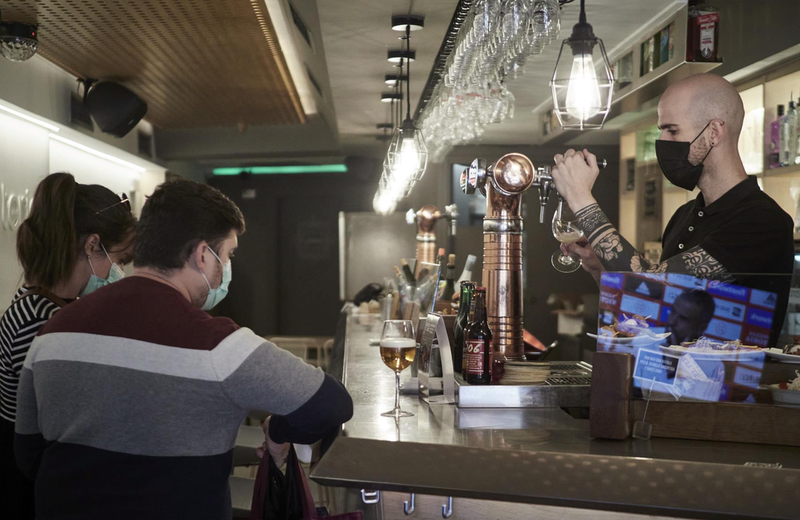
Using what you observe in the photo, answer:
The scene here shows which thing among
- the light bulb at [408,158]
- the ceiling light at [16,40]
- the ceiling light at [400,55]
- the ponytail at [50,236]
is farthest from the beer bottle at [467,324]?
the ceiling light at [16,40]

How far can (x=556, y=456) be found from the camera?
1386 millimetres

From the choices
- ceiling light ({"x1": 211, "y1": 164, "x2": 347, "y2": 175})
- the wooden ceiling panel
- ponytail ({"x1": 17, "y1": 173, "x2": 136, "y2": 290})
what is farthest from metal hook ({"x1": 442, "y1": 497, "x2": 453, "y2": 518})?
ceiling light ({"x1": 211, "y1": 164, "x2": 347, "y2": 175})

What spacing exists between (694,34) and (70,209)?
9.99 feet

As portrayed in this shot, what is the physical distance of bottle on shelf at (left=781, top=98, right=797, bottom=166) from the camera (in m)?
3.53

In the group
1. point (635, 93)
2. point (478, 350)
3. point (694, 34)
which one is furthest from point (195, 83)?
point (478, 350)

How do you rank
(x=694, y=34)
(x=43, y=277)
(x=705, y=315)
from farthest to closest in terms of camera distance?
(x=694, y=34), (x=43, y=277), (x=705, y=315)

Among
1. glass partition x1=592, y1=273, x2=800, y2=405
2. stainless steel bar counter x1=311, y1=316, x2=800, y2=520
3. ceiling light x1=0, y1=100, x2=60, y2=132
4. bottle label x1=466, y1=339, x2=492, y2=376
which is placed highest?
ceiling light x1=0, y1=100, x2=60, y2=132

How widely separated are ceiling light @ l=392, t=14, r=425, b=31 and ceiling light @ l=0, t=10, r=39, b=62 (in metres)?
1.91

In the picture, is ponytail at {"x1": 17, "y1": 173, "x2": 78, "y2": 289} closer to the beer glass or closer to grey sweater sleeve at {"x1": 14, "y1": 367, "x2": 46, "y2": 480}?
grey sweater sleeve at {"x1": 14, "y1": 367, "x2": 46, "y2": 480}

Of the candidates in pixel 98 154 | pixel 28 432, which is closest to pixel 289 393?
pixel 28 432

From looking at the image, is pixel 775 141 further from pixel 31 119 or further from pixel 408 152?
pixel 31 119

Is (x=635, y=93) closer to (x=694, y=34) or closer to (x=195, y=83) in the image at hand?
(x=694, y=34)

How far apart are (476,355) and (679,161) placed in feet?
2.51

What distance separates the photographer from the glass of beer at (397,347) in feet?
5.90
